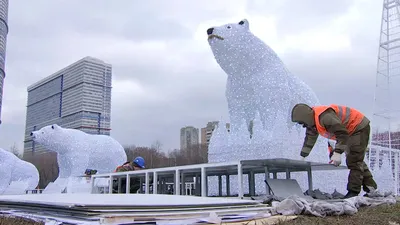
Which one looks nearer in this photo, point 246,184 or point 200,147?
point 246,184

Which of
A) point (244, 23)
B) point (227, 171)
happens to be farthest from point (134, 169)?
point (244, 23)

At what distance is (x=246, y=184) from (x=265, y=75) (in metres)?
2.80

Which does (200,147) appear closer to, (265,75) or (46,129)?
(46,129)

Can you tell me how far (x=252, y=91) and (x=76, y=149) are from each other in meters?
8.48

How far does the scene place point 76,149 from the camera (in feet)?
51.4

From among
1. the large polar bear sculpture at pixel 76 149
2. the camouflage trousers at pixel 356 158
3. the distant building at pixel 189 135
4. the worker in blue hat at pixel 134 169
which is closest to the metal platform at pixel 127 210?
the camouflage trousers at pixel 356 158

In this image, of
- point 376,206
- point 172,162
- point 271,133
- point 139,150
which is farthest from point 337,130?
point 139,150

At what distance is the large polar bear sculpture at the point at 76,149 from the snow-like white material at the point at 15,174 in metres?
2.12

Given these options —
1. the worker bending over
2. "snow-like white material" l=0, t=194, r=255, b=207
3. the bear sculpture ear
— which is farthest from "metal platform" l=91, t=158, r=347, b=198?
the bear sculpture ear

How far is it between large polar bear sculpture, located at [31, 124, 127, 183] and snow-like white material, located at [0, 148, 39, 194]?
212 centimetres

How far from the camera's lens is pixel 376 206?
5.22 meters

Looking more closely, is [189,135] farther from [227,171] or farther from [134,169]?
[227,171]

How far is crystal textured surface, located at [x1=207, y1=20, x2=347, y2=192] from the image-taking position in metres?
9.39

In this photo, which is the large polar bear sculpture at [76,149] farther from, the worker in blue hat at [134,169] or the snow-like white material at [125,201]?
the snow-like white material at [125,201]
